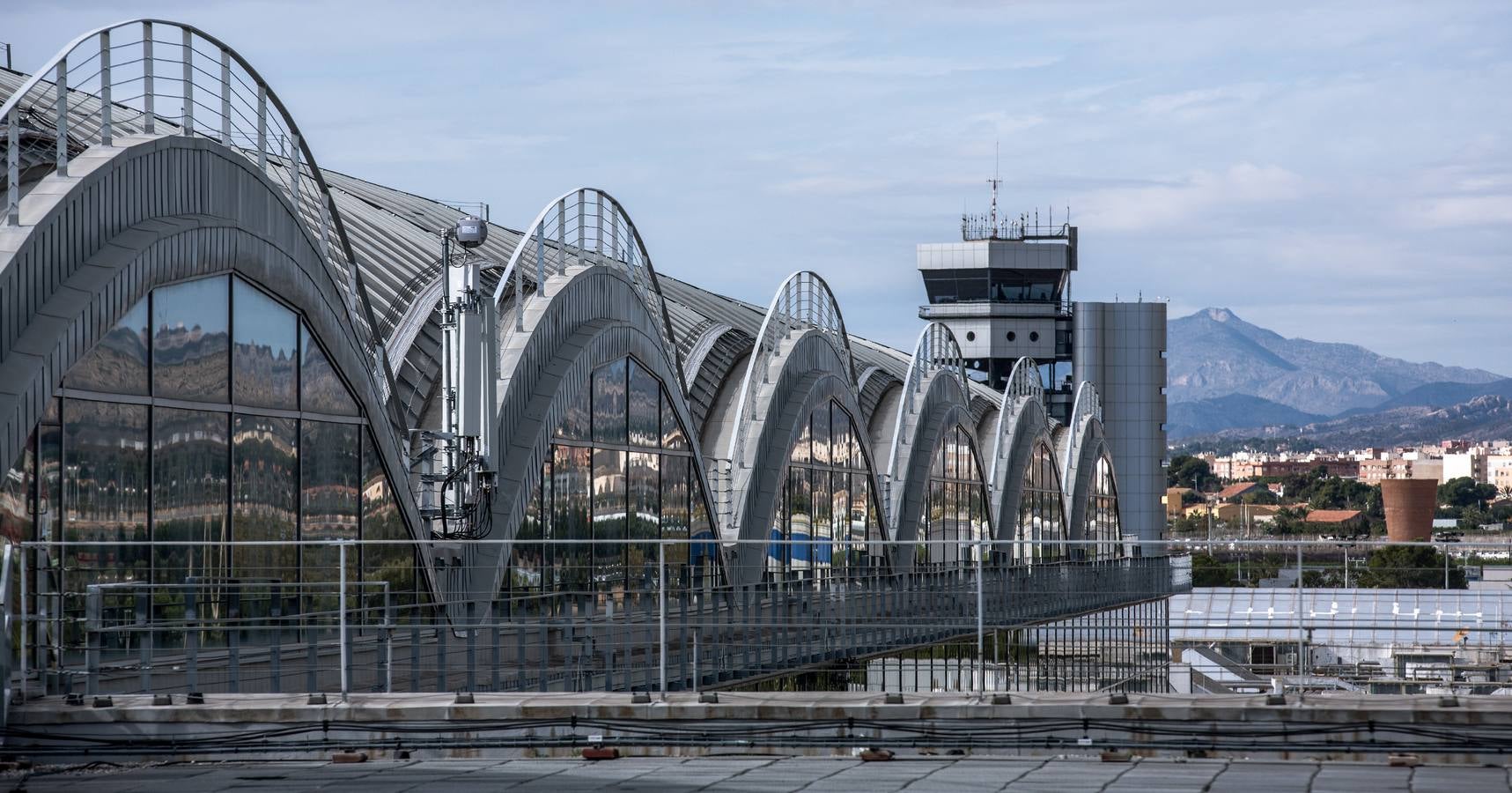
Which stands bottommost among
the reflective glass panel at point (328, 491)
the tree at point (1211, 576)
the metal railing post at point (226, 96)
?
the tree at point (1211, 576)

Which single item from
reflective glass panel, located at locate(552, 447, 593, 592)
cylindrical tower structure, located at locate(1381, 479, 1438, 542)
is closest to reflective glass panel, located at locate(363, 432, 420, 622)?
reflective glass panel, located at locate(552, 447, 593, 592)

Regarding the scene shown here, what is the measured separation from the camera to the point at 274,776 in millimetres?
12742

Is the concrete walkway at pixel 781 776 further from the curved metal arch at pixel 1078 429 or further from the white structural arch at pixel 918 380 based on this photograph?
the curved metal arch at pixel 1078 429

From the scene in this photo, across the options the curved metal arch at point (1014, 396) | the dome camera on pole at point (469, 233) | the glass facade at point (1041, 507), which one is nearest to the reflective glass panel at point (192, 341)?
the dome camera on pole at point (469, 233)

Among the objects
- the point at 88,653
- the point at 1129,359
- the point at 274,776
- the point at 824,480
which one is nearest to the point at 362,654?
the point at 88,653

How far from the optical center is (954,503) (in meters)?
57.4

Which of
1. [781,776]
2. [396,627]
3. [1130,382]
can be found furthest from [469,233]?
[1130,382]

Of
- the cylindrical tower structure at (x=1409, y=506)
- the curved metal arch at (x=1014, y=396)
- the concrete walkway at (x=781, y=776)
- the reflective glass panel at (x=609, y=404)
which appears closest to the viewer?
the concrete walkway at (x=781, y=776)

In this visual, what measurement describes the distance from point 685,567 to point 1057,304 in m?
95.9

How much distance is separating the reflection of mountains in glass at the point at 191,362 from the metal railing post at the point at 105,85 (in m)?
2.20

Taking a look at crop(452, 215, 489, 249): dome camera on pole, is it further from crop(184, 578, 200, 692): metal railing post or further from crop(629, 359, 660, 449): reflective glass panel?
crop(184, 578, 200, 692): metal railing post

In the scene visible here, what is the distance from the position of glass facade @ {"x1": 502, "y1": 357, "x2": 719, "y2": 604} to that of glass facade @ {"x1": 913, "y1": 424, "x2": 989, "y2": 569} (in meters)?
18.3

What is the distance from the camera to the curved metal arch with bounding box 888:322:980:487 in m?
50.1

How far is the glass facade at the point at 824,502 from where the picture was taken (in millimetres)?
40875
